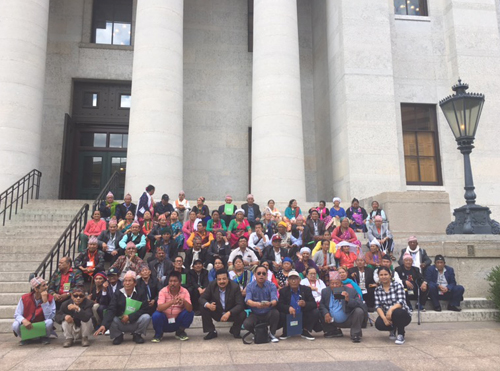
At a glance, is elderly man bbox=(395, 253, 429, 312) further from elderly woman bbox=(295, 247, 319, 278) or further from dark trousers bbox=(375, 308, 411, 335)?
elderly woman bbox=(295, 247, 319, 278)

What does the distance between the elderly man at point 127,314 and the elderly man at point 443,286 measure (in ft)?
20.3

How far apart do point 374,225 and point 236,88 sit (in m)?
12.9

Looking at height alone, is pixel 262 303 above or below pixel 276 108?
below

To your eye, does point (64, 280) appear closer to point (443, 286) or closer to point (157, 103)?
point (443, 286)

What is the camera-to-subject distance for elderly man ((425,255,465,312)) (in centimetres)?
905

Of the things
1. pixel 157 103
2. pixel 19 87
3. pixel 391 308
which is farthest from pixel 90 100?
pixel 391 308

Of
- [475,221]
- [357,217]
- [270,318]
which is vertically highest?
[357,217]

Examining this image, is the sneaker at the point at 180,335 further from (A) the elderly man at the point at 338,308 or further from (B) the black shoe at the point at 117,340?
(A) the elderly man at the point at 338,308

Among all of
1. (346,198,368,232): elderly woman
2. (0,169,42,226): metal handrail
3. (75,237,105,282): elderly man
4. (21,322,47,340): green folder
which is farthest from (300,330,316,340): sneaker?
(0,169,42,226): metal handrail

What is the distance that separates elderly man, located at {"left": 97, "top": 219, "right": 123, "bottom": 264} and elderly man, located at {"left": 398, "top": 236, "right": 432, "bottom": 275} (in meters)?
6.76

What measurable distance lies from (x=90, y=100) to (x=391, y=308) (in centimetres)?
1869


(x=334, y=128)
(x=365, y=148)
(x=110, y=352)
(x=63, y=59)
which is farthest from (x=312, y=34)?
→ (x=110, y=352)

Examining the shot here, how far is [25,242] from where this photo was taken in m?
11.4

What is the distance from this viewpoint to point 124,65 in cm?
2112
